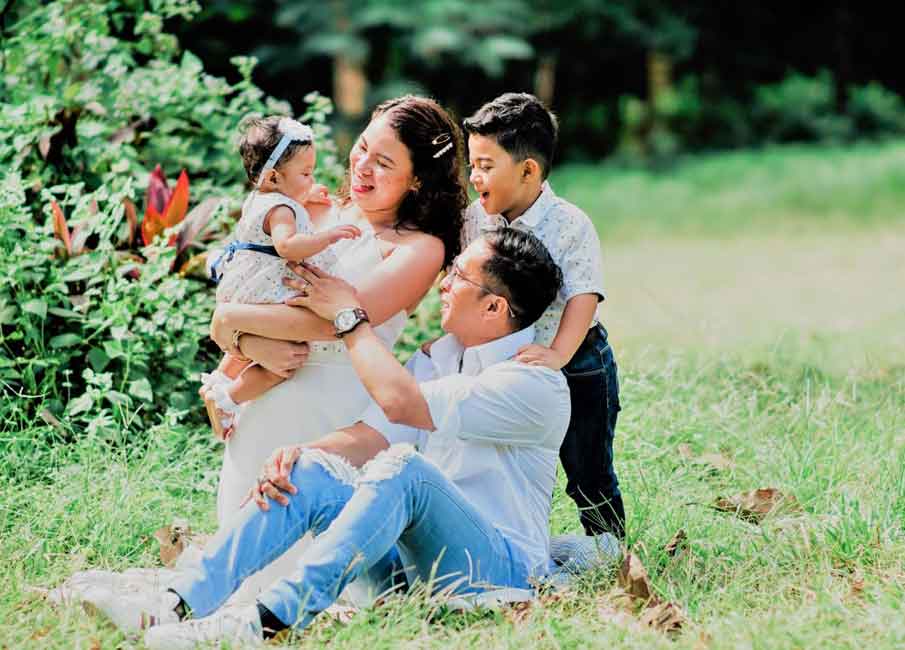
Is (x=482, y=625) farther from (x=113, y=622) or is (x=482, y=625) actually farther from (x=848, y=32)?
(x=848, y=32)

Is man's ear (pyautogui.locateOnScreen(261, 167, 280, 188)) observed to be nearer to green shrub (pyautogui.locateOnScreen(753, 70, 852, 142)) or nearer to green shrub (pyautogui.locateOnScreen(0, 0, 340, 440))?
green shrub (pyautogui.locateOnScreen(0, 0, 340, 440))

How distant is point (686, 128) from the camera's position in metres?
19.9

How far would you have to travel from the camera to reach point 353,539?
121 inches

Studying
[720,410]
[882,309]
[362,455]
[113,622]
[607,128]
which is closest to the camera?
[113,622]

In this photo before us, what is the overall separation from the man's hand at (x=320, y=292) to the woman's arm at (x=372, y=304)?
0.02 metres

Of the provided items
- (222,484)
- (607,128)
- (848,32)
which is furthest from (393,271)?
(848,32)

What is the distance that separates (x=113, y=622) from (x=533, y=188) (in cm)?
148

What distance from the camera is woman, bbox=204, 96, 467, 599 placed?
11.5 ft

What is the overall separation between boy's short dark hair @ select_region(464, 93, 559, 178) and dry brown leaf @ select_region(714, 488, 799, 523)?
1.24 metres

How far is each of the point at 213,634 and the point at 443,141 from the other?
1.40 meters

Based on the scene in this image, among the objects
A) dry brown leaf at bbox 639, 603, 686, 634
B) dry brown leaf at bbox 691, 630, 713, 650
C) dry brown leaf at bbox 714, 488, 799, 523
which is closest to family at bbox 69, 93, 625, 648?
dry brown leaf at bbox 639, 603, 686, 634

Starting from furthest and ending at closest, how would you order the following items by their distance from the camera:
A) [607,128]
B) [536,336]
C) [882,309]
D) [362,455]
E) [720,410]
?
1. [607,128]
2. [882,309]
3. [720,410]
4. [536,336]
5. [362,455]

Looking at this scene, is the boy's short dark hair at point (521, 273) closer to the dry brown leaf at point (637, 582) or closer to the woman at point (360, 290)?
the woman at point (360, 290)

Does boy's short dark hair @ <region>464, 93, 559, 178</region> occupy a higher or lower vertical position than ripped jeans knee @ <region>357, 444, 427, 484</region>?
higher
